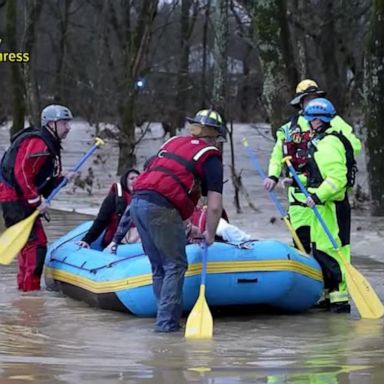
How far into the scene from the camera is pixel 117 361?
247 inches

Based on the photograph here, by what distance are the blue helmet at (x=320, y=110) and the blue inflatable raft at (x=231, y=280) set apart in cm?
109

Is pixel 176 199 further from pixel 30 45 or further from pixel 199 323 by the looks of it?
pixel 30 45

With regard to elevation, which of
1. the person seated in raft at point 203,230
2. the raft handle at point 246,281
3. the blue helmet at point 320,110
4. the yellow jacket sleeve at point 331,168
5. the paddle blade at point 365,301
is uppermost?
the blue helmet at point 320,110

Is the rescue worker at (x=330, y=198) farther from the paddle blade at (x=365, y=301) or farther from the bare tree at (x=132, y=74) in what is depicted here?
the bare tree at (x=132, y=74)

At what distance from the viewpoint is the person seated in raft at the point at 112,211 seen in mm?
9266

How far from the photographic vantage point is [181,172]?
23.9 feet

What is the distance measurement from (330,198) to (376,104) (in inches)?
288

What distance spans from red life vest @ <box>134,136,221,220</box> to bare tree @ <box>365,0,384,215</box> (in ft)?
26.7

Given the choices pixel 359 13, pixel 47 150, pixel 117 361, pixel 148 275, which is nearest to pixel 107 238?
pixel 47 150

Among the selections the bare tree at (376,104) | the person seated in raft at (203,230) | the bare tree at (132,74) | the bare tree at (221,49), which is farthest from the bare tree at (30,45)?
the person seated in raft at (203,230)

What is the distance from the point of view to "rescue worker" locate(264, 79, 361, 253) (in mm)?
8711

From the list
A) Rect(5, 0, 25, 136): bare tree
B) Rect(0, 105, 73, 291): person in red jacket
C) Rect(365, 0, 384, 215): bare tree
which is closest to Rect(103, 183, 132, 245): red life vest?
Rect(0, 105, 73, 291): person in red jacket

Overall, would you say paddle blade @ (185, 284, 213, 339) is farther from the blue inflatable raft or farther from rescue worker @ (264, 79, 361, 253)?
rescue worker @ (264, 79, 361, 253)

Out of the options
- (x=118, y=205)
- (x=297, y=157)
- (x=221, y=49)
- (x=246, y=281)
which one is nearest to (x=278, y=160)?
(x=297, y=157)
